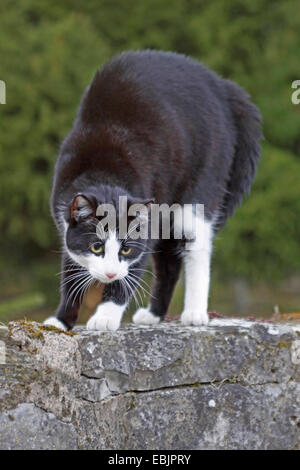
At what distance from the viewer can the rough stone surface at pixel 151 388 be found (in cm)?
343

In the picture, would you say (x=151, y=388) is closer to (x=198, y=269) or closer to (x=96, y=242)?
(x=96, y=242)

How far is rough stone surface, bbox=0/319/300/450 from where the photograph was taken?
3.43 meters

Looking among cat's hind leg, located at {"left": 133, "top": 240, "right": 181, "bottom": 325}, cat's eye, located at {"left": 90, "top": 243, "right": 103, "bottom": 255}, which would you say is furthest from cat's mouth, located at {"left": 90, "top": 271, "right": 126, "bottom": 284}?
cat's hind leg, located at {"left": 133, "top": 240, "right": 181, "bottom": 325}

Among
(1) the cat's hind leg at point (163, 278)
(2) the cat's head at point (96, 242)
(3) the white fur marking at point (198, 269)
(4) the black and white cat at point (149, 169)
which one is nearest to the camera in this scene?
(2) the cat's head at point (96, 242)

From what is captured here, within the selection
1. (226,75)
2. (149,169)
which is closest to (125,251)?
(149,169)

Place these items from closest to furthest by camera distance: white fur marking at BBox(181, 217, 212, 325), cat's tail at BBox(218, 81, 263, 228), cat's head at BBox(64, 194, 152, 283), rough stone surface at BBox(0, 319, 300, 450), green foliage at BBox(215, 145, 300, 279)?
1. rough stone surface at BBox(0, 319, 300, 450)
2. cat's head at BBox(64, 194, 152, 283)
3. white fur marking at BBox(181, 217, 212, 325)
4. cat's tail at BBox(218, 81, 263, 228)
5. green foliage at BBox(215, 145, 300, 279)

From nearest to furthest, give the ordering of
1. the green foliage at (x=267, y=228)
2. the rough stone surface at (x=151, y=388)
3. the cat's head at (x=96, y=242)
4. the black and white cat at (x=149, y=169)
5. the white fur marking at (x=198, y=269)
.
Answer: the rough stone surface at (x=151, y=388) < the cat's head at (x=96, y=242) < the black and white cat at (x=149, y=169) < the white fur marking at (x=198, y=269) < the green foliage at (x=267, y=228)

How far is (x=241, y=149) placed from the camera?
4.71 metres

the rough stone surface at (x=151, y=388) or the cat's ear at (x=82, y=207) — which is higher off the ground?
the cat's ear at (x=82, y=207)

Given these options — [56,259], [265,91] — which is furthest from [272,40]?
[56,259]

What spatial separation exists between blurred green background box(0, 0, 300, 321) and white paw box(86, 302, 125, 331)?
7.95m

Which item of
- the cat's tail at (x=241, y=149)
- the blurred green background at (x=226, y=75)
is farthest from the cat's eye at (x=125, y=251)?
the blurred green background at (x=226, y=75)

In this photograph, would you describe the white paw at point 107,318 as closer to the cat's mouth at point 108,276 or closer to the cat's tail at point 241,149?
the cat's mouth at point 108,276

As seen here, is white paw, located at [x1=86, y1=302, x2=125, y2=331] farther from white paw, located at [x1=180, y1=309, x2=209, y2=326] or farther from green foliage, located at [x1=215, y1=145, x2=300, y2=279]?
green foliage, located at [x1=215, y1=145, x2=300, y2=279]
